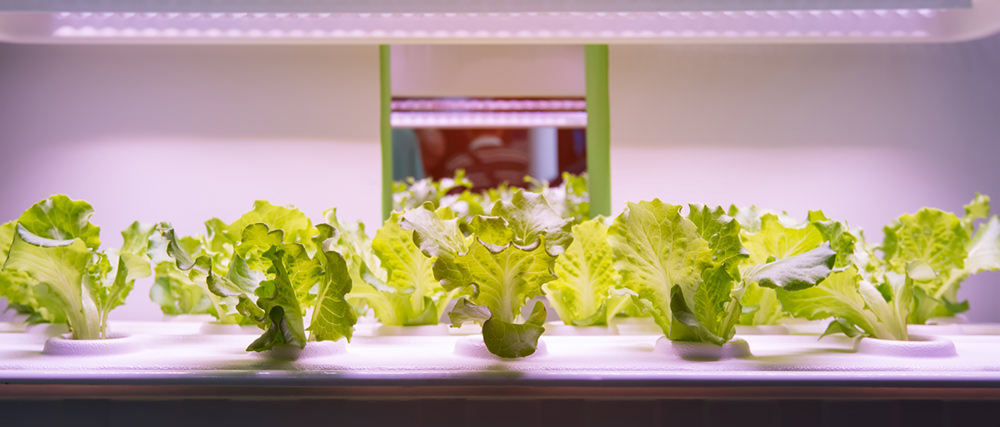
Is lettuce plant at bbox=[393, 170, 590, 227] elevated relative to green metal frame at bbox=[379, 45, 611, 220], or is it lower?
lower

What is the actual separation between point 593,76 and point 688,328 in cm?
115

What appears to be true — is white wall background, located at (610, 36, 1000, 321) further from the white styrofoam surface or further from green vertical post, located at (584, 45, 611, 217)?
the white styrofoam surface

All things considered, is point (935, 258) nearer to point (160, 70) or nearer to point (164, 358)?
point (164, 358)

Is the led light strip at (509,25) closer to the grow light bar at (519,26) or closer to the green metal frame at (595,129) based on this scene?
the grow light bar at (519,26)

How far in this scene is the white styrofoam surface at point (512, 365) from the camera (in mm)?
712

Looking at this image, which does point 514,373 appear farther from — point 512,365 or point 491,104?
point 491,104

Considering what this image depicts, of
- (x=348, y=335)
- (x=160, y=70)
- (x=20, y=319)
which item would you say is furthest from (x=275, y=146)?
(x=348, y=335)

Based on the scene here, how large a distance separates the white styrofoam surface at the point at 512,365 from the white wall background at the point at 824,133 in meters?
0.93

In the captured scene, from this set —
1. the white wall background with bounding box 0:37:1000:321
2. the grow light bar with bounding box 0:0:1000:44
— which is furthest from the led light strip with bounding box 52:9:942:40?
the white wall background with bounding box 0:37:1000:321

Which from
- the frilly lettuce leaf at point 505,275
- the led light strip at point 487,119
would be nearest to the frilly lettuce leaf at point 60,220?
the frilly lettuce leaf at point 505,275

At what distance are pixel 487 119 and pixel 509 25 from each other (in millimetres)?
1396

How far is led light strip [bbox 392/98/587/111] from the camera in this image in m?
2.98

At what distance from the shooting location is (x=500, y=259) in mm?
803

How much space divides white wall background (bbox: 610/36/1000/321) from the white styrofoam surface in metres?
0.93
